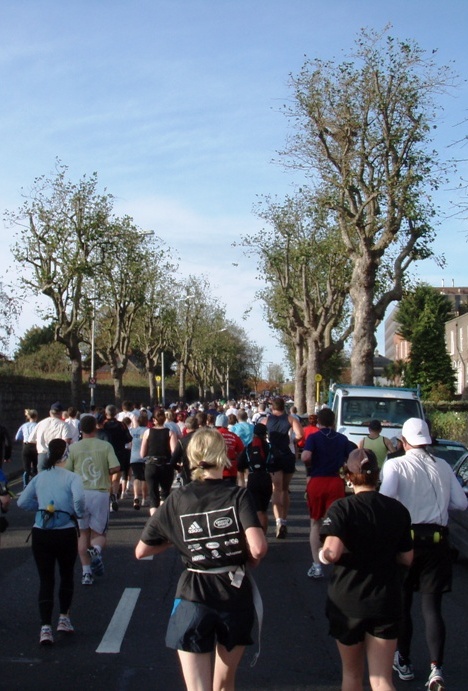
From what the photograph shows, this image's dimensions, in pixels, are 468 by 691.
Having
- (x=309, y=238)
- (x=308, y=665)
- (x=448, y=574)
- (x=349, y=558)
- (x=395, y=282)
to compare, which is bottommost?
(x=308, y=665)

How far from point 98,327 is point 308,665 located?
Result: 208 ft

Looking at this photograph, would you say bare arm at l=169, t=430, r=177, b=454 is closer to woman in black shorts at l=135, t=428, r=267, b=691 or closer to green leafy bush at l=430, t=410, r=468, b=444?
woman in black shorts at l=135, t=428, r=267, b=691

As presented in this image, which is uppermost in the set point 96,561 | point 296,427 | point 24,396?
point 24,396

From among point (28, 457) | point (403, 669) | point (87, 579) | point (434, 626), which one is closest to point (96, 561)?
point (87, 579)

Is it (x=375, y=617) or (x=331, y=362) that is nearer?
(x=375, y=617)

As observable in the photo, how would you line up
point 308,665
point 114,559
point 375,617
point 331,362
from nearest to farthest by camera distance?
point 375,617, point 308,665, point 114,559, point 331,362

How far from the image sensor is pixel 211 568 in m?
4.31

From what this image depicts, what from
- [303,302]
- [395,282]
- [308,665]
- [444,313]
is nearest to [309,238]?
[303,302]

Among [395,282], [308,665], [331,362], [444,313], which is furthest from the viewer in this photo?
[331,362]

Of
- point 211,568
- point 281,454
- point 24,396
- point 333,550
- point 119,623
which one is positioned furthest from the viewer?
point 24,396

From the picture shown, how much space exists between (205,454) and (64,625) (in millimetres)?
3584

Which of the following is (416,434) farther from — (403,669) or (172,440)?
(172,440)

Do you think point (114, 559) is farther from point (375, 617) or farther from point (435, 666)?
point (375, 617)

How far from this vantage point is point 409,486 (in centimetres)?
614
